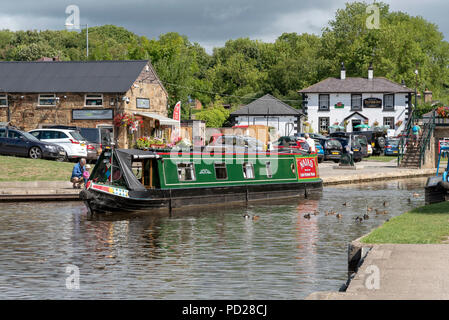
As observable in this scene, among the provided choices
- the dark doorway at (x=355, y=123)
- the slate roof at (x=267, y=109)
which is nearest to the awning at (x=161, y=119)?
the slate roof at (x=267, y=109)

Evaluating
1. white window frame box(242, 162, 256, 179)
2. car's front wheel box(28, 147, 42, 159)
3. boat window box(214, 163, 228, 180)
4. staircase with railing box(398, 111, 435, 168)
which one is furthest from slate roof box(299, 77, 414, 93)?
boat window box(214, 163, 228, 180)

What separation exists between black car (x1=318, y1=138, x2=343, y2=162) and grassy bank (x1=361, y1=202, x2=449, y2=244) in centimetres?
2809

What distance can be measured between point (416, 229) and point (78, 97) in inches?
1514

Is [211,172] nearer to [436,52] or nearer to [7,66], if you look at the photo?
[7,66]

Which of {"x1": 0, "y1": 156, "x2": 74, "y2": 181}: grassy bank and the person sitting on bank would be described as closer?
the person sitting on bank

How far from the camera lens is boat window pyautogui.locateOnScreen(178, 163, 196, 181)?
82.3ft

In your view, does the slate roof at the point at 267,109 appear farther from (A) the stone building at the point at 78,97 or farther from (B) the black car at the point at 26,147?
(B) the black car at the point at 26,147

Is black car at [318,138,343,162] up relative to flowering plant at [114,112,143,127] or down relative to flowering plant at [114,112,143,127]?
down

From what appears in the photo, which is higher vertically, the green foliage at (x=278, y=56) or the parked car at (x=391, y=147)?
the green foliage at (x=278, y=56)

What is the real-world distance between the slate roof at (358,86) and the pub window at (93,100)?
31207mm

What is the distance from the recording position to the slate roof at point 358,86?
245 feet

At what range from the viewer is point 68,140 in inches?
1452

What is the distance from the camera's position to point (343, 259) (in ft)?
49.3

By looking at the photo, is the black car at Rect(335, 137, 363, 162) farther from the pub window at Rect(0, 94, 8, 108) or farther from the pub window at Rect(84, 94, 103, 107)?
the pub window at Rect(0, 94, 8, 108)
